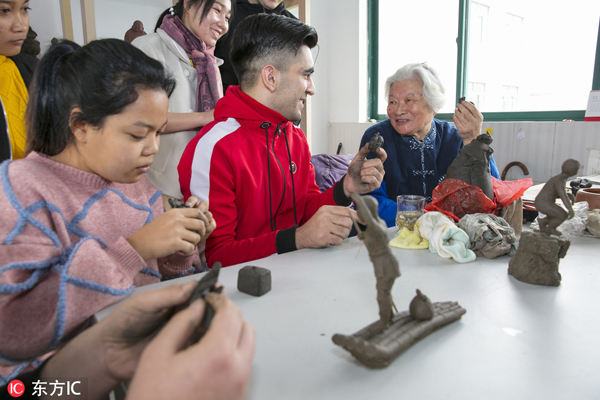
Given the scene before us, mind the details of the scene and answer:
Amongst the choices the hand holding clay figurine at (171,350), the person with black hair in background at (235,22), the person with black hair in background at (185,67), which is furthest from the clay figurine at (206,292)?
the person with black hair in background at (235,22)

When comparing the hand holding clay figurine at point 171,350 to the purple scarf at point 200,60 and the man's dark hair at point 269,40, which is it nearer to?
the man's dark hair at point 269,40

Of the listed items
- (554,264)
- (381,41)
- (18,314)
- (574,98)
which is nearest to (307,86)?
(554,264)

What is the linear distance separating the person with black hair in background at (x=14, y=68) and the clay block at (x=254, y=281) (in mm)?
1167

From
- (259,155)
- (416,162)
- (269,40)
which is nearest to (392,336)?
(259,155)

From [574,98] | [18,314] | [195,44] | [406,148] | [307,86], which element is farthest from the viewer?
[574,98]

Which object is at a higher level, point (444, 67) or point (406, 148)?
point (444, 67)

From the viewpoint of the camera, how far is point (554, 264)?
0.97 m

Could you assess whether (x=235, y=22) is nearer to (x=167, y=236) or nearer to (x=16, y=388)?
(x=167, y=236)

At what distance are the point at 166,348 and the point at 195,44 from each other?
1686 millimetres

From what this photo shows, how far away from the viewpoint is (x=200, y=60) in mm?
1928

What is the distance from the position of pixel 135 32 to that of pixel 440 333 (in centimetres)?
278

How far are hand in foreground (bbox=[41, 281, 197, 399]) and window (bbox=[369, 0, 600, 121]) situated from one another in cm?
280

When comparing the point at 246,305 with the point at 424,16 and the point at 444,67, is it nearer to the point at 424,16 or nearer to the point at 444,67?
the point at 444,67

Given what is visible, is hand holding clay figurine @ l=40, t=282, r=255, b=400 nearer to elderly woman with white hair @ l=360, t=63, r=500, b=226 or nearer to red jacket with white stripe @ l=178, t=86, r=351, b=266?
red jacket with white stripe @ l=178, t=86, r=351, b=266
